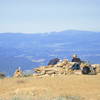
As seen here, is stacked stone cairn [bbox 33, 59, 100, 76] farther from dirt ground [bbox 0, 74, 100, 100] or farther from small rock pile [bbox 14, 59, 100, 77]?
dirt ground [bbox 0, 74, 100, 100]

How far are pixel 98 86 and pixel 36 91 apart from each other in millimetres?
7609

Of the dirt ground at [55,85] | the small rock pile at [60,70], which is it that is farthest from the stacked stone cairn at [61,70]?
the dirt ground at [55,85]

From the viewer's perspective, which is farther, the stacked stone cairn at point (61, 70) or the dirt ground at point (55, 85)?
the stacked stone cairn at point (61, 70)

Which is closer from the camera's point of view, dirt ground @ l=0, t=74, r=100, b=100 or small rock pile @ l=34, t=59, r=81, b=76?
dirt ground @ l=0, t=74, r=100, b=100

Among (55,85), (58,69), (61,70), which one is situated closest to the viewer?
(55,85)

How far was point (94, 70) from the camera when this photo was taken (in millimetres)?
48094

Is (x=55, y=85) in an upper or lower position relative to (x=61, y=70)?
lower

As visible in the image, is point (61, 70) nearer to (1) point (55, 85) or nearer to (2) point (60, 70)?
(2) point (60, 70)

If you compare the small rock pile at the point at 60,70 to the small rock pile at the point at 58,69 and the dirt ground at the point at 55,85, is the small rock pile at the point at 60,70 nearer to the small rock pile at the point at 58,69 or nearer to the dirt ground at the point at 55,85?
the small rock pile at the point at 58,69

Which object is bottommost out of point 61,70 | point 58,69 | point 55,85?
point 55,85

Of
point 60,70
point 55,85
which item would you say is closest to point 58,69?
point 60,70

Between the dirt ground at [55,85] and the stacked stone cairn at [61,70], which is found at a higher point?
the stacked stone cairn at [61,70]

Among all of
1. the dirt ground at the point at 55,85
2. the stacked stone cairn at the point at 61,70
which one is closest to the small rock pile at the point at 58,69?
the stacked stone cairn at the point at 61,70

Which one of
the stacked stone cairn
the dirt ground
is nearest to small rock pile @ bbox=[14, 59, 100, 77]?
the stacked stone cairn
